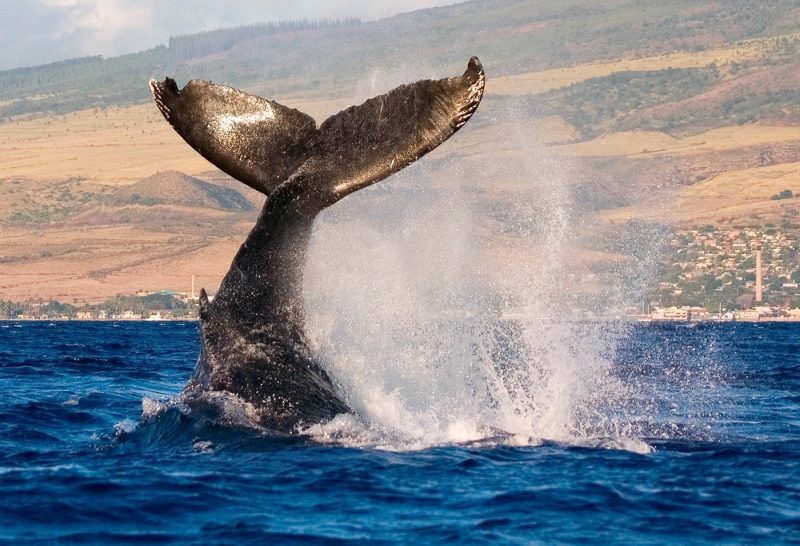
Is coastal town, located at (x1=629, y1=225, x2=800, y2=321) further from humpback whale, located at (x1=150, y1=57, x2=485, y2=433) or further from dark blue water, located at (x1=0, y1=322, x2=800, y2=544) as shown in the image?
humpback whale, located at (x1=150, y1=57, x2=485, y2=433)

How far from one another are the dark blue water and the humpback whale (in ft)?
1.35

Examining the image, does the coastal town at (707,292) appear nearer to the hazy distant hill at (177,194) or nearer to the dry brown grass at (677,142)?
the dry brown grass at (677,142)

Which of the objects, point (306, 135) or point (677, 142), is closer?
point (306, 135)

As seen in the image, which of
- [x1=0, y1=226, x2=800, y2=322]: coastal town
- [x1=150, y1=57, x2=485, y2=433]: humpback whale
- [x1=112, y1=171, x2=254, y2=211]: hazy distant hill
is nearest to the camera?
[x1=150, y1=57, x2=485, y2=433]: humpback whale

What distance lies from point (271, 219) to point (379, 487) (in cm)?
250

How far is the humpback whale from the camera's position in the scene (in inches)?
437

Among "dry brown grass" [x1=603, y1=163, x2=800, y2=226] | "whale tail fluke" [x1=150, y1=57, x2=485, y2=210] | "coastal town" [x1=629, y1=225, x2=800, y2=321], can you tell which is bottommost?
"whale tail fluke" [x1=150, y1=57, x2=485, y2=210]

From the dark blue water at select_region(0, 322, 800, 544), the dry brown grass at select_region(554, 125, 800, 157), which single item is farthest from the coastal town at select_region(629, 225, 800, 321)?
the dark blue water at select_region(0, 322, 800, 544)

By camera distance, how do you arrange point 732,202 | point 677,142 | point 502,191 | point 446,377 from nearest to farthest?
point 446,377, point 502,191, point 732,202, point 677,142

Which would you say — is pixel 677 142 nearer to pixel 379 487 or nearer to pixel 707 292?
pixel 707 292

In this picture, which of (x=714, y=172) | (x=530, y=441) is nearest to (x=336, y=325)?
(x=530, y=441)

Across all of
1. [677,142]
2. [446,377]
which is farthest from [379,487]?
[677,142]

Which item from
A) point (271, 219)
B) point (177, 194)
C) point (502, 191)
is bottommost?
point (271, 219)

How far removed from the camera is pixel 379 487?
33.2 feet
